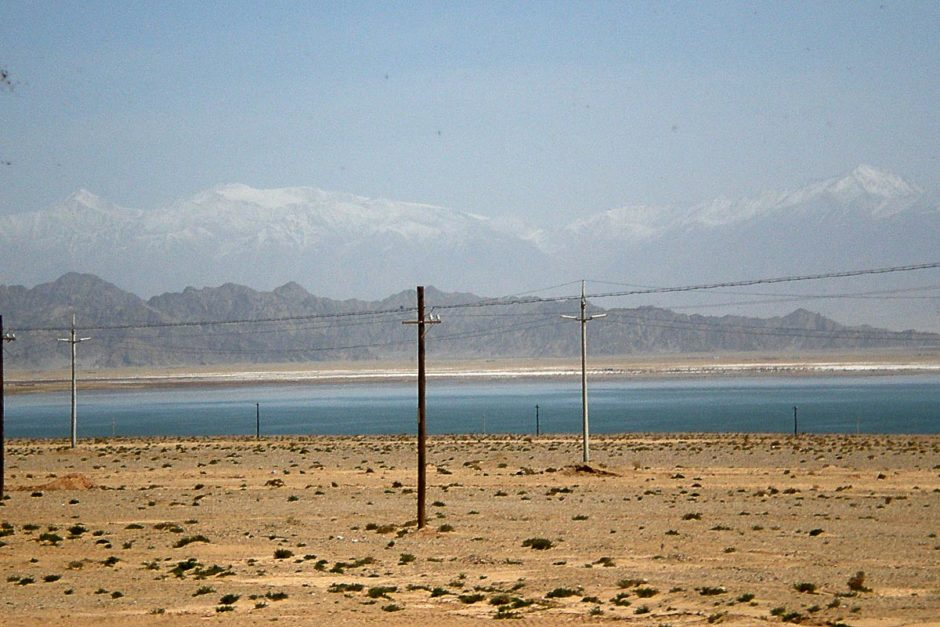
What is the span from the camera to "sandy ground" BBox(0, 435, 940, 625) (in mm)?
19969

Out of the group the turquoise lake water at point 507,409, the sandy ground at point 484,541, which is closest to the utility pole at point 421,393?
the sandy ground at point 484,541

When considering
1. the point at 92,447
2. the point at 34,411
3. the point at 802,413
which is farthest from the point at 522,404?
the point at 92,447

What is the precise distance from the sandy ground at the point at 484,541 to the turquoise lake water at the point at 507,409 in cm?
3470

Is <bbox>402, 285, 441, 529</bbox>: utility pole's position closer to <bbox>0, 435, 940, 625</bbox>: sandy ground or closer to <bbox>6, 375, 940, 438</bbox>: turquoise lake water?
<bbox>0, 435, 940, 625</bbox>: sandy ground

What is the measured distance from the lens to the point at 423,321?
93.0ft

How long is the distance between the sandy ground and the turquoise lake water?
114 feet

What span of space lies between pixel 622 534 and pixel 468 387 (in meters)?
157

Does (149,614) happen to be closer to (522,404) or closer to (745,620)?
(745,620)

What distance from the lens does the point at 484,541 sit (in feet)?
93.6

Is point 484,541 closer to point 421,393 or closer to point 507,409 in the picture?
point 421,393

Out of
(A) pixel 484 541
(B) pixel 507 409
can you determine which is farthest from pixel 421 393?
(B) pixel 507 409

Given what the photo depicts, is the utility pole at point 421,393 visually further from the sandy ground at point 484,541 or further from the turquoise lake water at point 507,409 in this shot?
the turquoise lake water at point 507,409

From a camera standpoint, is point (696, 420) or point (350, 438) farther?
point (696, 420)

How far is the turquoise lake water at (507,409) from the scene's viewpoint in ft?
292
